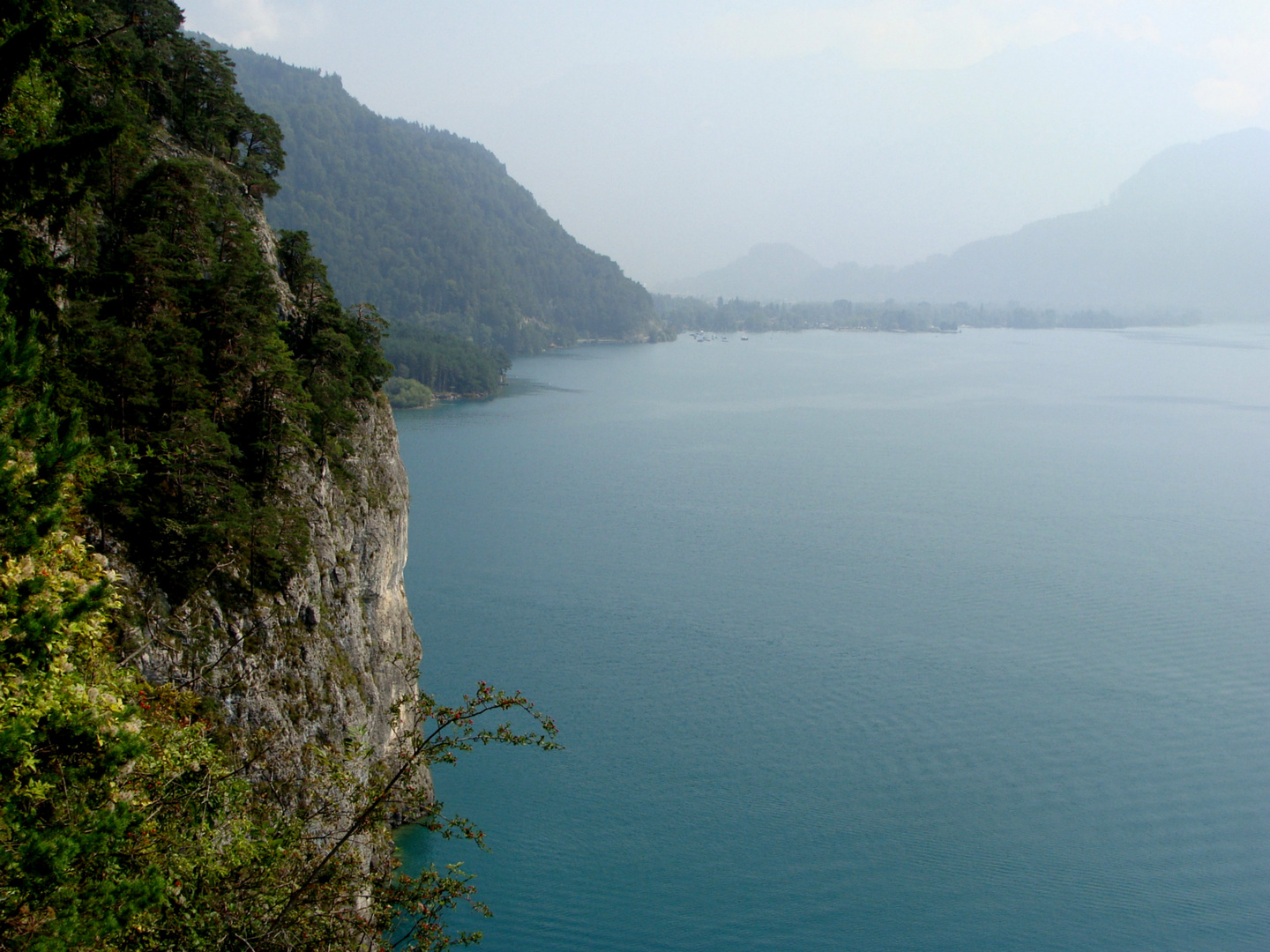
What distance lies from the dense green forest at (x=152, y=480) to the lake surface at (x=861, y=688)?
777 cm

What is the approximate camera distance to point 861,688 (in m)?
24.7

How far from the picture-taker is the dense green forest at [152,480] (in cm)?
572

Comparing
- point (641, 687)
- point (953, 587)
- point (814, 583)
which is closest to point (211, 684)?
point (641, 687)

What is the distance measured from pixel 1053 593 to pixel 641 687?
54.7 feet

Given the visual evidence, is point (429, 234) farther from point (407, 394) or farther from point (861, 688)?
point (861, 688)

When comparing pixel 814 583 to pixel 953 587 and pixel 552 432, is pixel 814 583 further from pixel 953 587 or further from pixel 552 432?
pixel 552 432

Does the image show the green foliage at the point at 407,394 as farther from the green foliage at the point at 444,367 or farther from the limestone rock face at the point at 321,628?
the limestone rock face at the point at 321,628

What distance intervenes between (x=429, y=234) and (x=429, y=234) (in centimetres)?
15

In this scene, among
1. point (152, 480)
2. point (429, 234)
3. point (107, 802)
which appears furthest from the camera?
point (429, 234)

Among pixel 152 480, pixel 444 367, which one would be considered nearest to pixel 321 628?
pixel 152 480

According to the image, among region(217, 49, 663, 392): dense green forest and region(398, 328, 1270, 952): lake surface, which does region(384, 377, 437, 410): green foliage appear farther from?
region(217, 49, 663, 392): dense green forest

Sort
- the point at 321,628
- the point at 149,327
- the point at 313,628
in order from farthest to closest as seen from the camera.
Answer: the point at 321,628 < the point at 313,628 < the point at 149,327

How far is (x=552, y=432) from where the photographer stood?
63.2m

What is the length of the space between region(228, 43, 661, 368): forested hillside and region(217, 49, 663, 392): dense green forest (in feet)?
0.81
